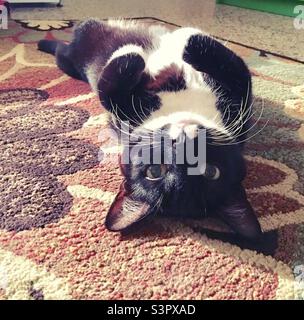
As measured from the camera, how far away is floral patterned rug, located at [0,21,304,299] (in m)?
0.70

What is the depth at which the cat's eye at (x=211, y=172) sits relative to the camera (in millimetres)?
792

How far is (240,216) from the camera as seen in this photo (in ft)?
2.56

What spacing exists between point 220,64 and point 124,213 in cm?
41

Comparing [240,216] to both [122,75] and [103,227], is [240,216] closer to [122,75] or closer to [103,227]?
[103,227]

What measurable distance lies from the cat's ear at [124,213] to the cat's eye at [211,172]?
0.12 metres

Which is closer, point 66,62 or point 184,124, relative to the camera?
point 184,124

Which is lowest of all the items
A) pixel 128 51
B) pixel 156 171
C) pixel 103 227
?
pixel 103 227

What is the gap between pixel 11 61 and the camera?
154 centimetres
